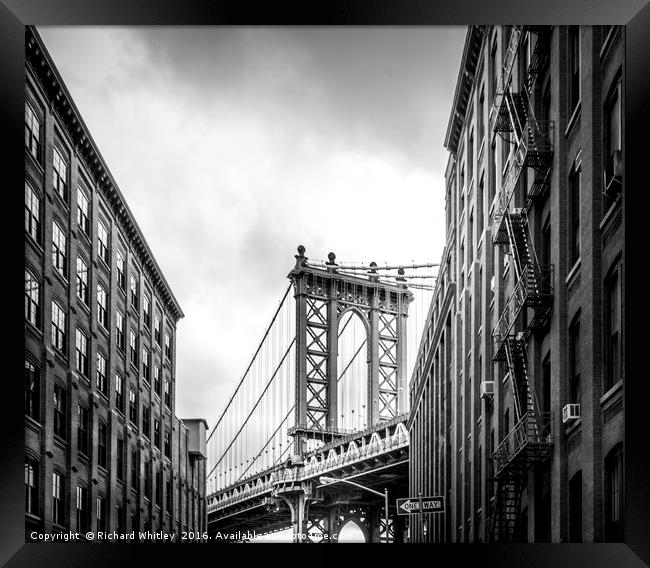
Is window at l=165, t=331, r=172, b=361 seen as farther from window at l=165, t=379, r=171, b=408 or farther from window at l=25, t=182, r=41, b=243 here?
window at l=25, t=182, r=41, b=243

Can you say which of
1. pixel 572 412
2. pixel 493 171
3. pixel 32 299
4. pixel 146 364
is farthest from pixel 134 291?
pixel 572 412

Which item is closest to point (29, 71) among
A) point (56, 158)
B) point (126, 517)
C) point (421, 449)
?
point (56, 158)

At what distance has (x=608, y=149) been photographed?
82.9 ft

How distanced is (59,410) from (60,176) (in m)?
7.86

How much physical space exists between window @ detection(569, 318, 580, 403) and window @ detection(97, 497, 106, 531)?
1922cm

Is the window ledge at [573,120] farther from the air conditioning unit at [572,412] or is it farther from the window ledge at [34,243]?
the window ledge at [34,243]

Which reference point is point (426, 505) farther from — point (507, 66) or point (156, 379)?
point (507, 66)

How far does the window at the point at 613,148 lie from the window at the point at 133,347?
83.6 feet

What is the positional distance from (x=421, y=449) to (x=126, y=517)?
25.7 metres

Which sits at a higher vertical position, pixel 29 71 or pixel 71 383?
pixel 29 71

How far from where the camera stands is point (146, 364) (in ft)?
159

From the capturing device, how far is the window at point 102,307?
43175 mm
